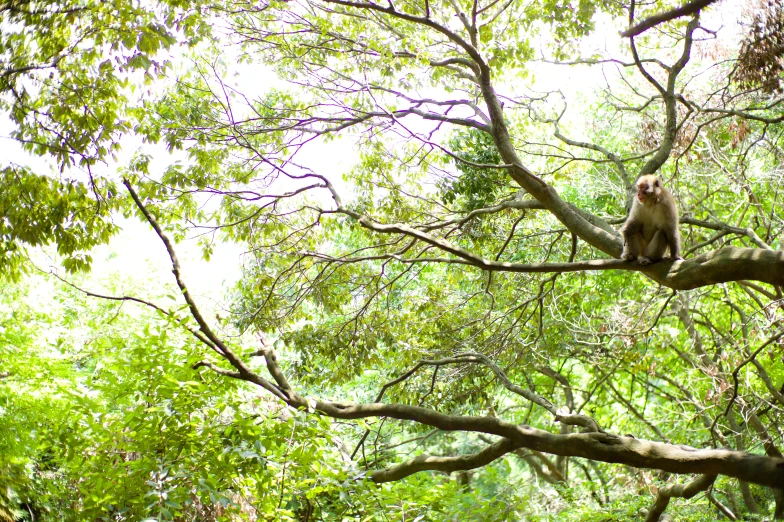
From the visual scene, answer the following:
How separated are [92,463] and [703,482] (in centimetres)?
388

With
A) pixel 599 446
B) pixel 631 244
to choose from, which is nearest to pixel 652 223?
pixel 631 244

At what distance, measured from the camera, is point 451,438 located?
1252 centimetres

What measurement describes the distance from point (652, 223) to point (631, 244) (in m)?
0.43

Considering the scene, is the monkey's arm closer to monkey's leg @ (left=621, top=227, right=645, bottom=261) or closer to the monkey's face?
monkey's leg @ (left=621, top=227, right=645, bottom=261)

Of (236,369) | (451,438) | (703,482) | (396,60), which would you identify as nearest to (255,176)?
(396,60)

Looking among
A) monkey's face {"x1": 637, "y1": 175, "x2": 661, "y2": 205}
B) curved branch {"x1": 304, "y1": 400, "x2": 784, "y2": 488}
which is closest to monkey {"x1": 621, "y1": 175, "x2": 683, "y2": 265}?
monkey's face {"x1": 637, "y1": 175, "x2": 661, "y2": 205}

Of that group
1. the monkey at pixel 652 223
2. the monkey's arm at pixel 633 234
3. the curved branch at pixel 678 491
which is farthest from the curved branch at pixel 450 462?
the monkey at pixel 652 223

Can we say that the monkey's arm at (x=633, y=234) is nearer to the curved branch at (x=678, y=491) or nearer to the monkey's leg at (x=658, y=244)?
the monkey's leg at (x=658, y=244)

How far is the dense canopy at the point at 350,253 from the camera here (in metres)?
3.76

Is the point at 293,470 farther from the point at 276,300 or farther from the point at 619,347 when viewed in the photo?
the point at 619,347

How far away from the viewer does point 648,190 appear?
16.3ft

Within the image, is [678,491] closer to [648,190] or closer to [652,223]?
[652,223]

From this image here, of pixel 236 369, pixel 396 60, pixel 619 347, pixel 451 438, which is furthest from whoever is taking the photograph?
pixel 451 438

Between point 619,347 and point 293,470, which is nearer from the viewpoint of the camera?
point 293,470
